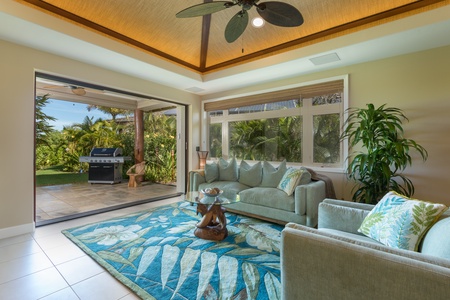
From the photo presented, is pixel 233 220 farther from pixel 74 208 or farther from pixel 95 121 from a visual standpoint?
pixel 95 121

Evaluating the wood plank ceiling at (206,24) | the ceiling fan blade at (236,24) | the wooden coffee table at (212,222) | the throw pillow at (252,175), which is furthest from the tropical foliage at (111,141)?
the ceiling fan blade at (236,24)

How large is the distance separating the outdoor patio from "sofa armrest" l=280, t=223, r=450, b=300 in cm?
369

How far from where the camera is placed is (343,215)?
1916 mm

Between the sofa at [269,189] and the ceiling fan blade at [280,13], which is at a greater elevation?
the ceiling fan blade at [280,13]

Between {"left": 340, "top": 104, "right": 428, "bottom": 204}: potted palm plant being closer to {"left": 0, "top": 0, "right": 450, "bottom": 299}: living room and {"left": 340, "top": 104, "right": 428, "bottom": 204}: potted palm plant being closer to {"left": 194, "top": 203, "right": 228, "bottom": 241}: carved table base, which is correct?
{"left": 0, "top": 0, "right": 450, "bottom": 299}: living room

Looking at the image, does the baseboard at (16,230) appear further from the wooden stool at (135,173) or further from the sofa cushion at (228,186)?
the wooden stool at (135,173)

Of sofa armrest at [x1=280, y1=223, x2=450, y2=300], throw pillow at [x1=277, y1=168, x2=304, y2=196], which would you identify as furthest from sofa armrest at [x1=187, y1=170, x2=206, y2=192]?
sofa armrest at [x1=280, y1=223, x2=450, y2=300]

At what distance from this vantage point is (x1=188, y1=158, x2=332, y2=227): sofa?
2.89 metres

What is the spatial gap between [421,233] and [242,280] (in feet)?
4.33

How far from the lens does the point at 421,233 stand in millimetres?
1363

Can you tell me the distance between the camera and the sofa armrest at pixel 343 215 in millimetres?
1858

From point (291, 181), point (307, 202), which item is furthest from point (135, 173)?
point (307, 202)

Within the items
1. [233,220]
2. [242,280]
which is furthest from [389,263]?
[233,220]

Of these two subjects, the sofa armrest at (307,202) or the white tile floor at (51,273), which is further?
the sofa armrest at (307,202)
